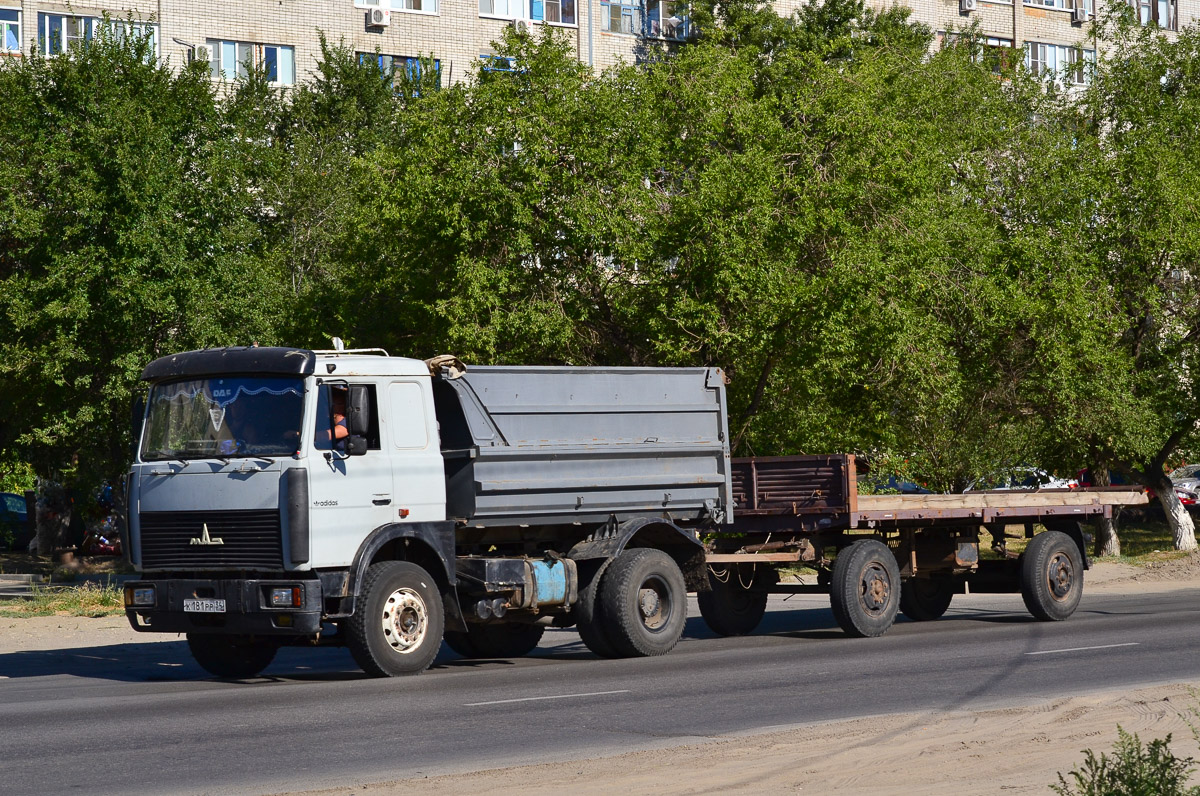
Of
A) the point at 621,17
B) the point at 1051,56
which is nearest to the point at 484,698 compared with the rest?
the point at 621,17

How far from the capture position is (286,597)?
41.2ft

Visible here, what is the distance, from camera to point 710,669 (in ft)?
45.1

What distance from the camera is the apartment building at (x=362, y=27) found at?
4331 cm

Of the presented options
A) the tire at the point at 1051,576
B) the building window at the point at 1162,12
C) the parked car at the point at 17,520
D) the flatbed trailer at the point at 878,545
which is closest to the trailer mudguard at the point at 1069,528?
the flatbed trailer at the point at 878,545

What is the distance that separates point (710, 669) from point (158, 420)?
5.47 m

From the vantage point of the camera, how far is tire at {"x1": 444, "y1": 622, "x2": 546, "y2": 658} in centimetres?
1555

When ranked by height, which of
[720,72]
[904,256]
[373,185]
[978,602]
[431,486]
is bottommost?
[978,602]

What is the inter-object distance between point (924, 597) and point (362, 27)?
111 feet

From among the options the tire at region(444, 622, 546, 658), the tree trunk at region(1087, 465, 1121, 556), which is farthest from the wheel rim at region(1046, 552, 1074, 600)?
the tree trunk at region(1087, 465, 1121, 556)

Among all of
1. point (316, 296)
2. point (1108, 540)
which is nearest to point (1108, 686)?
point (316, 296)

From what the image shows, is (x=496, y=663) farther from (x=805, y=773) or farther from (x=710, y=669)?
(x=805, y=773)

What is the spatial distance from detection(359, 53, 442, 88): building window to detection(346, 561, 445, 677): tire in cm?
3298

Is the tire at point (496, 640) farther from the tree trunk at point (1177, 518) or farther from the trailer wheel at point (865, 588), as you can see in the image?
the tree trunk at point (1177, 518)

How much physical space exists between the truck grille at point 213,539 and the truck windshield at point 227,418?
1.73ft
